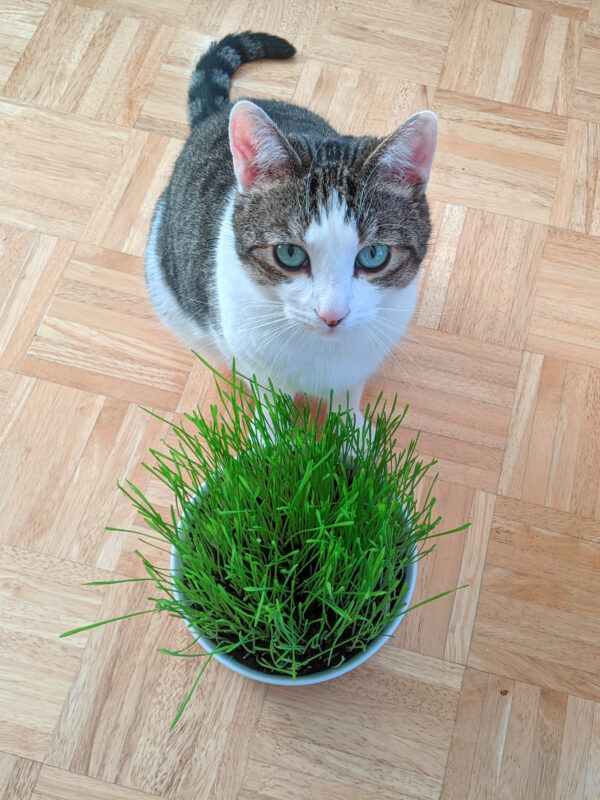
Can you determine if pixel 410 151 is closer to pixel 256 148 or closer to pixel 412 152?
pixel 412 152

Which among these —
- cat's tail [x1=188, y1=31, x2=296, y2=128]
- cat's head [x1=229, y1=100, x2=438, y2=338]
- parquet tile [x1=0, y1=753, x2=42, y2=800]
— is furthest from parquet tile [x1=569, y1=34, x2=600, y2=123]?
parquet tile [x1=0, y1=753, x2=42, y2=800]

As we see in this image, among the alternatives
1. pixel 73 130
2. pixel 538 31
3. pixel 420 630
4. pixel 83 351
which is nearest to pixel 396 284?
pixel 420 630

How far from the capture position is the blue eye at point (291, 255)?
2.77ft

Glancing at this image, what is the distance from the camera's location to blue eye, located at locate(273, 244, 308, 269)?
2.77ft

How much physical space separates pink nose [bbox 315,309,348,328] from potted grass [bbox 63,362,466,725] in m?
0.10

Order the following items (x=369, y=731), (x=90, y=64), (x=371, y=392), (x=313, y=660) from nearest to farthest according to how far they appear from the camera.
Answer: (x=313, y=660)
(x=369, y=731)
(x=371, y=392)
(x=90, y=64)

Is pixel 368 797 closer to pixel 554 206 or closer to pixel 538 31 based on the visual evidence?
pixel 554 206

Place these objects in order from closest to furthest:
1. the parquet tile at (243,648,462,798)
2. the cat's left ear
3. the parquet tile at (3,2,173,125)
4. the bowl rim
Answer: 1. the cat's left ear
2. the bowl rim
3. the parquet tile at (243,648,462,798)
4. the parquet tile at (3,2,173,125)

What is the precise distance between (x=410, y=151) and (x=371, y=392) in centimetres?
52

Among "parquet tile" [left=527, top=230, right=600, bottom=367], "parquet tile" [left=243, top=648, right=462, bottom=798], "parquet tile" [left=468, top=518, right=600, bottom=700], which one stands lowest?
"parquet tile" [left=243, top=648, right=462, bottom=798]

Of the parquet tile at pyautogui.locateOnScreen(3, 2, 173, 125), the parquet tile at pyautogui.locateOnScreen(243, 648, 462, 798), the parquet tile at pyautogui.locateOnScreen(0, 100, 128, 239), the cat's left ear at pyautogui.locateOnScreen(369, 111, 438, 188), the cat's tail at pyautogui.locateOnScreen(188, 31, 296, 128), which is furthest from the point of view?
→ the parquet tile at pyautogui.locateOnScreen(3, 2, 173, 125)

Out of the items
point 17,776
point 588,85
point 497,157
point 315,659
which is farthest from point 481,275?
point 17,776

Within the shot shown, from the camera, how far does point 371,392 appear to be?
4.14 ft

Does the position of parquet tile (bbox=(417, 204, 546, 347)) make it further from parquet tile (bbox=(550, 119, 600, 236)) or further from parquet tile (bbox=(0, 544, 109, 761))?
parquet tile (bbox=(0, 544, 109, 761))
